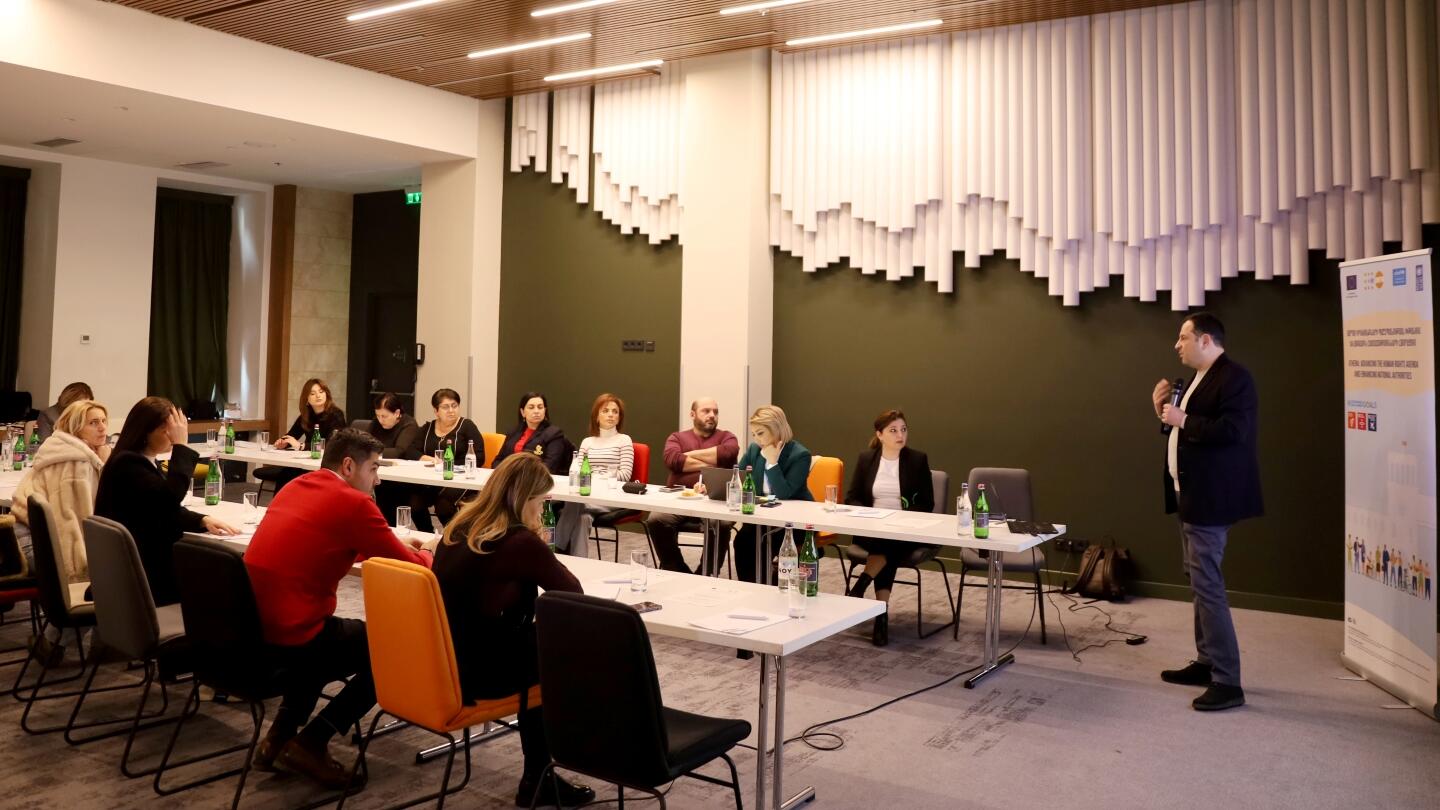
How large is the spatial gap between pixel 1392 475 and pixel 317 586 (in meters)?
4.57

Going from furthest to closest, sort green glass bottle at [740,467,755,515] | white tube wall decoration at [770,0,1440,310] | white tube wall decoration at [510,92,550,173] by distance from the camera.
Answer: white tube wall decoration at [510,92,550,173]
white tube wall decoration at [770,0,1440,310]
green glass bottle at [740,467,755,515]

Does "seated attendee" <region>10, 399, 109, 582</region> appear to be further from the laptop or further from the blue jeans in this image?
the blue jeans

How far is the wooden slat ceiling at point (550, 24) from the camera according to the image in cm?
735

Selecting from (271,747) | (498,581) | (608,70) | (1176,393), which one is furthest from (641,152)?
(498,581)

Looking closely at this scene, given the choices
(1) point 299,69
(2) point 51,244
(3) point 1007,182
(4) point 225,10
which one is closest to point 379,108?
(1) point 299,69

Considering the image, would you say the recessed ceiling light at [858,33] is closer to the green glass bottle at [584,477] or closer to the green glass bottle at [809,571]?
the green glass bottle at [584,477]

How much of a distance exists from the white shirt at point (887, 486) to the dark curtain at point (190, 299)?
8.70 m

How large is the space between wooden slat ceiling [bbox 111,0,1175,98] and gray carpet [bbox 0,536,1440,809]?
414cm

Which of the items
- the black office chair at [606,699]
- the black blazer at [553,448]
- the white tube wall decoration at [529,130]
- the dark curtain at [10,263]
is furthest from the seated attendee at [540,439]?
the dark curtain at [10,263]

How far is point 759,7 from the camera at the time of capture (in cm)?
734

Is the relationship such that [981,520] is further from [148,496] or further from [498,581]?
[148,496]

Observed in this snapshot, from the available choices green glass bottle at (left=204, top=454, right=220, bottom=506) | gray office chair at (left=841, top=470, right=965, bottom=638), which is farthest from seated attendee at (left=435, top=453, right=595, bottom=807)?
gray office chair at (left=841, top=470, right=965, bottom=638)

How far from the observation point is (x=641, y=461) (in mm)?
7445

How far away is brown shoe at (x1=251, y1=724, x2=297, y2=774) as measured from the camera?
3801mm
